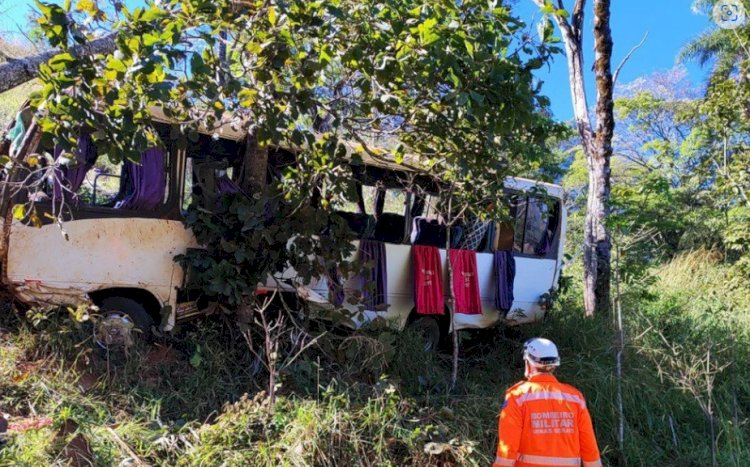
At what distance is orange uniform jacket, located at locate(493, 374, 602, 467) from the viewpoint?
3.20 meters

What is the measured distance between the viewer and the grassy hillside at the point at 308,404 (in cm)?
386

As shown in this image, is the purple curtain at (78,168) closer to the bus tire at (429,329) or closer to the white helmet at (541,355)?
the white helmet at (541,355)

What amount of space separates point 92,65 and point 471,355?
518 centimetres

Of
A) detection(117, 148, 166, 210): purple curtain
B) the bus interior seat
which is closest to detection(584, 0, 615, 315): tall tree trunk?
the bus interior seat

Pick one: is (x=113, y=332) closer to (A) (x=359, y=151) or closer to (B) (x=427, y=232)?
(A) (x=359, y=151)

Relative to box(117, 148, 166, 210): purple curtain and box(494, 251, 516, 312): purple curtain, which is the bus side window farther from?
box(117, 148, 166, 210): purple curtain

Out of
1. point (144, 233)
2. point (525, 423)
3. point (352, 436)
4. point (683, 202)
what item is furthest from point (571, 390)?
point (683, 202)

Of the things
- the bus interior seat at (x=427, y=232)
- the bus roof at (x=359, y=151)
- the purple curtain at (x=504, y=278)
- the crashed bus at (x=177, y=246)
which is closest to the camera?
the crashed bus at (x=177, y=246)

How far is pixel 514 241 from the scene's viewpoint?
27.3ft

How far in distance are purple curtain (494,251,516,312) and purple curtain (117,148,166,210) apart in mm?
4345

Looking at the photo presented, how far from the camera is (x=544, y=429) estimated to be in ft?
10.5

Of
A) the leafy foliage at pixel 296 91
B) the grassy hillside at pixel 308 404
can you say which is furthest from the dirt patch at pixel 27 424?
the leafy foliage at pixel 296 91

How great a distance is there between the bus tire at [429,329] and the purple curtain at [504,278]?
33.5 inches

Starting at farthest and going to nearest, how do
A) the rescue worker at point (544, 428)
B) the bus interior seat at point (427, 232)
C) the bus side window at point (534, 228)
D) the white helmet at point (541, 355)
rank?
the bus side window at point (534, 228)
the bus interior seat at point (427, 232)
the white helmet at point (541, 355)
the rescue worker at point (544, 428)
